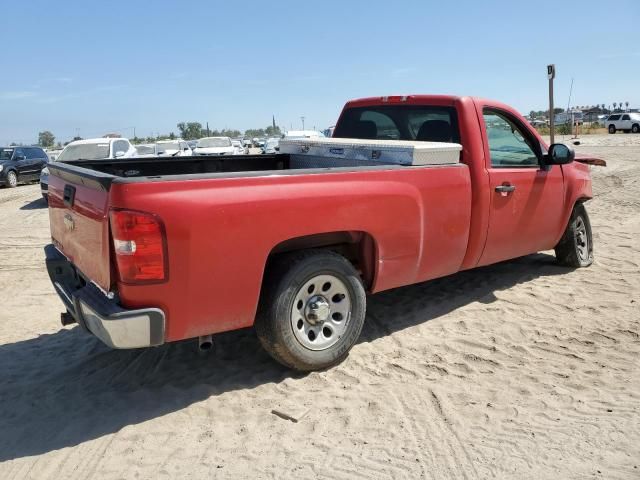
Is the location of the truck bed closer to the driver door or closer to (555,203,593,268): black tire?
the driver door

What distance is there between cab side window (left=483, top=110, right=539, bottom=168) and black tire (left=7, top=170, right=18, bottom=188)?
19491 mm

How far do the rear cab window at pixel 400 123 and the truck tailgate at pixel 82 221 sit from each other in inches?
115

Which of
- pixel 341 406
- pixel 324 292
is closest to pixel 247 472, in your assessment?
pixel 341 406

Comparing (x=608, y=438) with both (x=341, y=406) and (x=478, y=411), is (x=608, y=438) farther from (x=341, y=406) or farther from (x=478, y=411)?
(x=341, y=406)

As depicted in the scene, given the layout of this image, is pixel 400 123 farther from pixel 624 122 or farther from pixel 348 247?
pixel 624 122

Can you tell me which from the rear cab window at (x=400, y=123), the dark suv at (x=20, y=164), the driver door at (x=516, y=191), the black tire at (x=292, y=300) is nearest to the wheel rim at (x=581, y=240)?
the driver door at (x=516, y=191)

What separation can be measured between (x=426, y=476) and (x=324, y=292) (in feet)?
4.63

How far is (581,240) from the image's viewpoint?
20.4ft

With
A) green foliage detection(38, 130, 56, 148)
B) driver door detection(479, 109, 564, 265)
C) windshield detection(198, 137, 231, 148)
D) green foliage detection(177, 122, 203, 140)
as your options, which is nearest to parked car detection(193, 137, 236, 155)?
windshield detection(198, 137, 231, 148)

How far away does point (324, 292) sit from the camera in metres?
3.84

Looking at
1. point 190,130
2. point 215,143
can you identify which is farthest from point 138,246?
point 190,130

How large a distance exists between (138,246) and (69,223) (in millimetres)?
1042

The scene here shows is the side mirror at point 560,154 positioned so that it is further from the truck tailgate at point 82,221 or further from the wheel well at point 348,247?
the truck tailgate at point 82,221

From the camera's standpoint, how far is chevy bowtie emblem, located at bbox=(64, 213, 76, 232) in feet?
12.0
